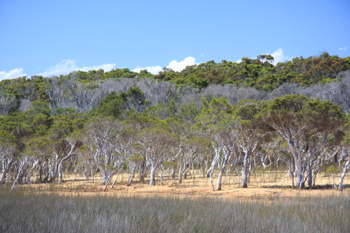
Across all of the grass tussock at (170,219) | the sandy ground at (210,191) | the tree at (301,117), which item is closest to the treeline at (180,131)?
the tree at (301,117)

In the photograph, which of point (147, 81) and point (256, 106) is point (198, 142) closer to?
point (256, 106)

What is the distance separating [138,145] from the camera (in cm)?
2528

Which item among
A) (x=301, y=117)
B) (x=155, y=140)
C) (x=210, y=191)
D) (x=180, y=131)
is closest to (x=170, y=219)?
(x=210, y=191)

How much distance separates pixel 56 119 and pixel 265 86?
32561 mm

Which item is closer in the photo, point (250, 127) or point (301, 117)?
point (301, 117)

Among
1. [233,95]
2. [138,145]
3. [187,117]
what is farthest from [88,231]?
[233,95]

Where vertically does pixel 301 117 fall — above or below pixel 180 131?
above

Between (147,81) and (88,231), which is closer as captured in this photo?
(88,231)

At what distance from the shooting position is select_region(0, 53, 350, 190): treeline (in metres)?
19.1

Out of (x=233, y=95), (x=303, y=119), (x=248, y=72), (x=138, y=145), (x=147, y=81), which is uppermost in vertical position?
(x=248, y=72)

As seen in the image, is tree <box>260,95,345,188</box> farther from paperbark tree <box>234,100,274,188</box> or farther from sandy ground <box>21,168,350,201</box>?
sandy ground <box>21,168,350,201</box>

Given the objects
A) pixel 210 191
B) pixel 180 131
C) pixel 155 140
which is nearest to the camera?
pixel 210 191

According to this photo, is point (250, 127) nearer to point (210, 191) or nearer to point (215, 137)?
point (215, 137)

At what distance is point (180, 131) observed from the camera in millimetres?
30688
